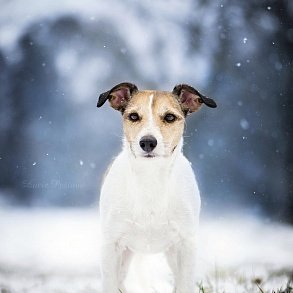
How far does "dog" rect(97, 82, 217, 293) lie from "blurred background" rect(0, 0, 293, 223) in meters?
0.43

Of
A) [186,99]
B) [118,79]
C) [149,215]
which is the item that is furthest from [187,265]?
[118,79]

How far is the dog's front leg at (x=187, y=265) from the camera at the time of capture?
2250mm

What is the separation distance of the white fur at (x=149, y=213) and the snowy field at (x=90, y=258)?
0.30 meters

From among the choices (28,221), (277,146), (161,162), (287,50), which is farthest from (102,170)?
(287,50)

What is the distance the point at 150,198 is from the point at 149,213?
0.20 ft

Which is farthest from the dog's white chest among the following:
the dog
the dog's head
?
the dog's head

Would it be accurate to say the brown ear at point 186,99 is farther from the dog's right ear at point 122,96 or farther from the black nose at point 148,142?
the black nose at point 148,142

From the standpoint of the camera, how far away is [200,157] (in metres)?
2.86

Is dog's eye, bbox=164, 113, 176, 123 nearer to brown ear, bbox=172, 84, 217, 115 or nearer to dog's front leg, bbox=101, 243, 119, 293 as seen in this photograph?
brown ear, bbox=172, 84, 217, 115

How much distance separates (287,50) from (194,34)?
0.41m

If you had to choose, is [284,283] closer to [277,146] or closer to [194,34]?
[277,146]

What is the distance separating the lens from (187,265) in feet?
7.43

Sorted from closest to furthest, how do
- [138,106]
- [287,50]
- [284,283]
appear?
[138,106] < [284,283] < [287,50]

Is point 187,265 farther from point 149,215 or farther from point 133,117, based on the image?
point 133,117
